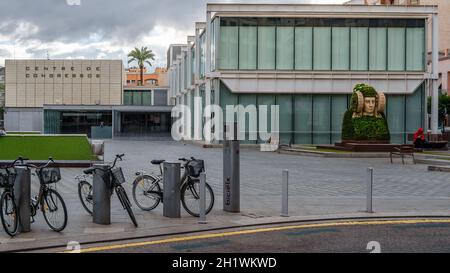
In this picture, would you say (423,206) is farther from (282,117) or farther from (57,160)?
(282,117)

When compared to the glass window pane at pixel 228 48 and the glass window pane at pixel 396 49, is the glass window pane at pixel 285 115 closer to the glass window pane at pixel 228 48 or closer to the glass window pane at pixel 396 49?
the glass window pane at pixel 228 48

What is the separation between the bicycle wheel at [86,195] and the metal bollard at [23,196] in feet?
5.46

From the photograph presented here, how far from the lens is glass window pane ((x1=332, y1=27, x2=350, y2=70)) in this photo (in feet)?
149

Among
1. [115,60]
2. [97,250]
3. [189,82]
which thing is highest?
[115,60]

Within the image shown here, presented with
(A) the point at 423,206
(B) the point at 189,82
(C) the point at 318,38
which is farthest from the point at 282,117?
(A) the point at 423,206

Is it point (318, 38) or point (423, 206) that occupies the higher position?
point (318, 38)

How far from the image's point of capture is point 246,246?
328 inches

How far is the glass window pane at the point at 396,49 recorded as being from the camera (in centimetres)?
4559

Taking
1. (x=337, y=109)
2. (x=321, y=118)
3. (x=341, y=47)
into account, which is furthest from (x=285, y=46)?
A: (x=337, y=109)

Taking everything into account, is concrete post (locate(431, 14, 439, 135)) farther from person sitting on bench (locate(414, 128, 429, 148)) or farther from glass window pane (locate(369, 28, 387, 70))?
person sitting on bench (locate(414, 128, 429, 148))

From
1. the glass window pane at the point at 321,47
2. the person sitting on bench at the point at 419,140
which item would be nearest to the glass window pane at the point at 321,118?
the glass window pane at the point at 321,47

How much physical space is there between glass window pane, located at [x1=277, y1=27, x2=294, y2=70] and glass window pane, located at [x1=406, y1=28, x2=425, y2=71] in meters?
8.95

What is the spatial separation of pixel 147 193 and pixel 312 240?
4.07 metres
